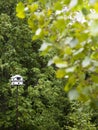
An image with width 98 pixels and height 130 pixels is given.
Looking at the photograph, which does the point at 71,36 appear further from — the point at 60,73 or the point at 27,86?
the point at 27,86

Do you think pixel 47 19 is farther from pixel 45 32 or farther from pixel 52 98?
pixel 52 98

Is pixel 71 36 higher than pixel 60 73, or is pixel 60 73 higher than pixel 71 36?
pixel 71 36

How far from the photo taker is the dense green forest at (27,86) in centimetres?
1413

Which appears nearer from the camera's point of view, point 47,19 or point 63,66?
point 63,66

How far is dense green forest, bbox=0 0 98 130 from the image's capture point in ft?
46.4

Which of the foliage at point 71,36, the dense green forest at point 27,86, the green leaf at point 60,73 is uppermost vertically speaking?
the dense green forest at point 27,86

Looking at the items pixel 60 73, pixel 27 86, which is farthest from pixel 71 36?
pixel 27 86

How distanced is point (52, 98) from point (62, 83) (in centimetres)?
84

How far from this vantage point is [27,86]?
15734 mm

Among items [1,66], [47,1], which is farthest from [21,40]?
[47,1]

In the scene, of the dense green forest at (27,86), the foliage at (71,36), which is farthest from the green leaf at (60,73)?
the dense green forest at (27,86)

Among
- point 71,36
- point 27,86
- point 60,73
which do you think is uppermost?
point 27,86

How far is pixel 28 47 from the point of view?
15.9 m

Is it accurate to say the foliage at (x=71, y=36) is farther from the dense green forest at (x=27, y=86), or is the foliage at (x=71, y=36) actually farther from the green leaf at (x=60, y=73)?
the dense green forest at (x=27, y=86)
